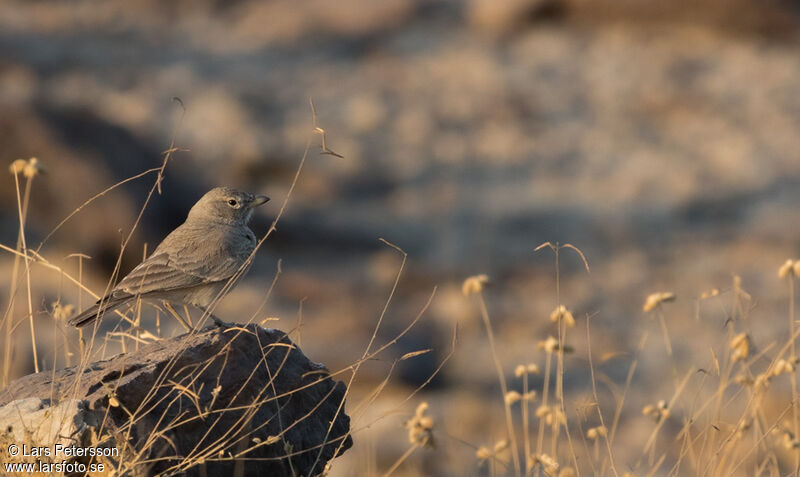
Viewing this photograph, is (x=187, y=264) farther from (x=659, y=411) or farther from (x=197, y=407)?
(x=659, y=411)

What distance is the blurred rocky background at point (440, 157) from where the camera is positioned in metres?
14.6

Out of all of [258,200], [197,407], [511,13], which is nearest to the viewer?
[197,407]

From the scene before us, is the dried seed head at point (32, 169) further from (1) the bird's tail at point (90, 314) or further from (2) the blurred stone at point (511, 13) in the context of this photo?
(2) the blurred stone at point (511, 13)

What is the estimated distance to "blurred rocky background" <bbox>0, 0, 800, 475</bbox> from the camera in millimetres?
14609

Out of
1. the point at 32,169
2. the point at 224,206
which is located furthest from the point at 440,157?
the point at 32,169

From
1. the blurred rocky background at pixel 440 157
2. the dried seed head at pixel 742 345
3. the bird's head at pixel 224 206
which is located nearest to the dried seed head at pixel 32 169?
the bird's head at pixel 224 206

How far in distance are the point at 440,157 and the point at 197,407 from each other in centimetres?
1659

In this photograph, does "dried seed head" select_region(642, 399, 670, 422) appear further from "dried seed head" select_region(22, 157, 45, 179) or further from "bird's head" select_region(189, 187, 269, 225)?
"dried seed head" select_region(22, 157, 45, 179)

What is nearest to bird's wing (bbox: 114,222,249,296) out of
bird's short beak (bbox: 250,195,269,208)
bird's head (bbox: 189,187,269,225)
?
bird's head (bbox: 189,187,269,225)

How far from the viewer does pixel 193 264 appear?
5770mm

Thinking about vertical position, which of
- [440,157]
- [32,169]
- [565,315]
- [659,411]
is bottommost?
[440,157]

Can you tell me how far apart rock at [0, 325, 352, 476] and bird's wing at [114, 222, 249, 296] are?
2.47 feet

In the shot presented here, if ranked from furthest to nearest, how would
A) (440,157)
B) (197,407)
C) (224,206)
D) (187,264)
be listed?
1. (440,157)
2. (224,206)
3. (187,264)
4. (197,407)

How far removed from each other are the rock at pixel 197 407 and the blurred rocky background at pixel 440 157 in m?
5.31
